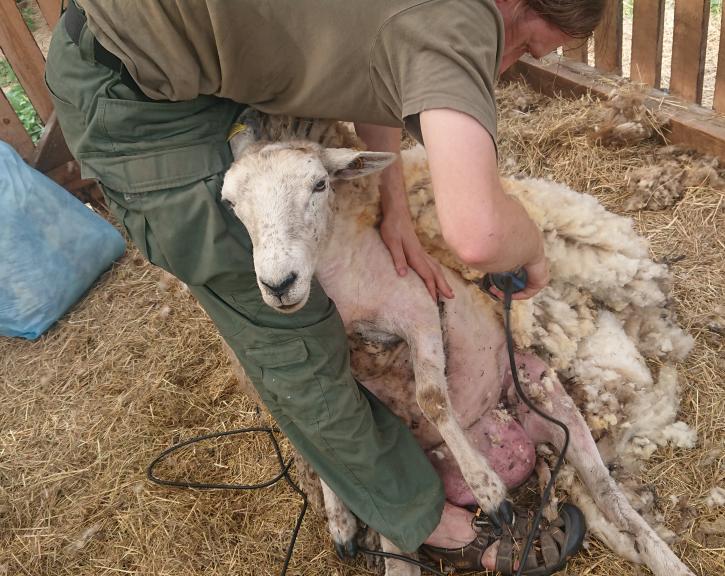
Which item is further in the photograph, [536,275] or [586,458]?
[586,458]

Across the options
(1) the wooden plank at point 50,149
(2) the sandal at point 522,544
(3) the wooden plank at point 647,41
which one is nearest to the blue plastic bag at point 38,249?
(1) the wooden plank at point 50,149

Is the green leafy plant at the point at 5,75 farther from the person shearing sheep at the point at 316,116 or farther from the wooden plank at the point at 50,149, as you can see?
the person shearing sheep at the point at 316,116

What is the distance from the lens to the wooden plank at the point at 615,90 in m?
3.20

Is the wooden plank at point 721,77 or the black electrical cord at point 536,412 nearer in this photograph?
the black electrical cord at point 536,412

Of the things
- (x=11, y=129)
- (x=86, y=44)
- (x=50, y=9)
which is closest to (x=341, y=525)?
(x=86, y=44)

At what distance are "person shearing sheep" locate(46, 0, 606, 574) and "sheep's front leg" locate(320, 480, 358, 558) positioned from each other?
0.85ft

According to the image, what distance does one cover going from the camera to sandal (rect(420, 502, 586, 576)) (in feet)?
6.73

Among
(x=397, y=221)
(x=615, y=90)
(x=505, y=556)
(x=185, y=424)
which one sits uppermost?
(x=397, y=221)

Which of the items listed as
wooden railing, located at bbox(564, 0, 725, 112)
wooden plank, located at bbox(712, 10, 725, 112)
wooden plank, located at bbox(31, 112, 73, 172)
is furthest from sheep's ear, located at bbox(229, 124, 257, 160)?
wooden plank, located at bbox(31, 112, 73, 172)

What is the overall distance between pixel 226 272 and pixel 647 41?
311 centimetres

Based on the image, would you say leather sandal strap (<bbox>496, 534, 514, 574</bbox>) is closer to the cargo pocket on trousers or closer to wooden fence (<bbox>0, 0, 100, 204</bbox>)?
the cargo pocket on trousers

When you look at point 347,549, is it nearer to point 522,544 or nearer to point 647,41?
point 522,544

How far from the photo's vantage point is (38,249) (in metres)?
3.53

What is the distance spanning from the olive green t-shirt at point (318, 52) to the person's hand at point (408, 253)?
0.59 m
